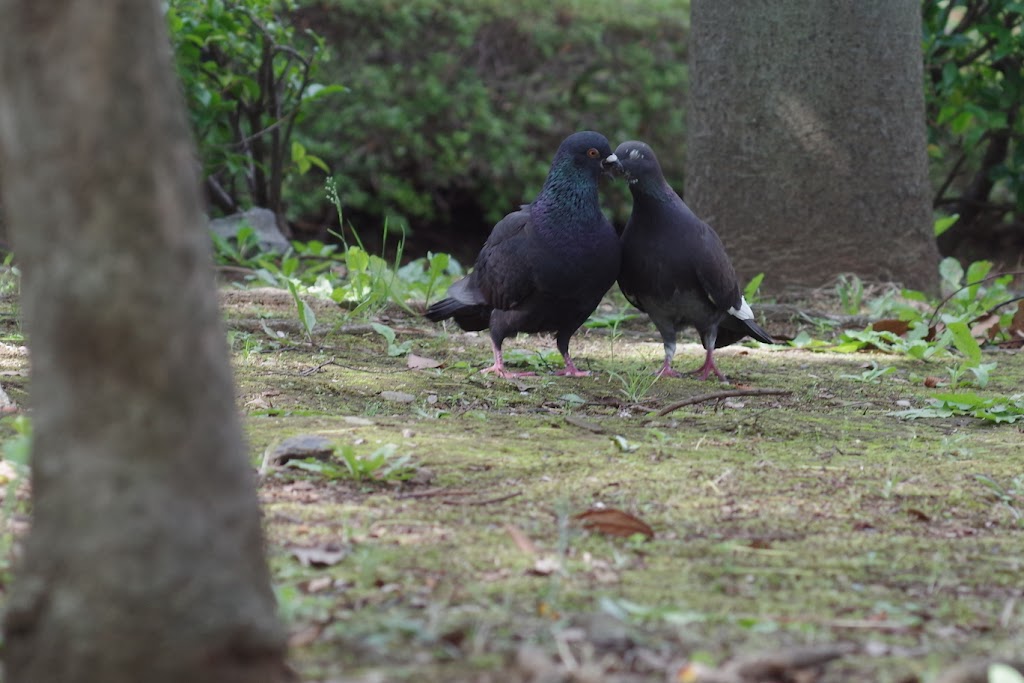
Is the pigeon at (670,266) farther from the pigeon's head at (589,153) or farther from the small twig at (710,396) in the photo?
the small twig at (710,396)

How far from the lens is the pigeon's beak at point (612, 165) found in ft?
15.7

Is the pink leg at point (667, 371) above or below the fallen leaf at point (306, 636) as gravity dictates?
below

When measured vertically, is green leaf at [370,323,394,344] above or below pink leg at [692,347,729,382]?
above

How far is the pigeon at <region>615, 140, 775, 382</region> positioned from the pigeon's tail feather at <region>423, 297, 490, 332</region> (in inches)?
22.9

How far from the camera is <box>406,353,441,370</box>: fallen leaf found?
446 cm

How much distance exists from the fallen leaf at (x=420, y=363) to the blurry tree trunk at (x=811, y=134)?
2377 mm

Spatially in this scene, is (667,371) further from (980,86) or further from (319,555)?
(980,86)

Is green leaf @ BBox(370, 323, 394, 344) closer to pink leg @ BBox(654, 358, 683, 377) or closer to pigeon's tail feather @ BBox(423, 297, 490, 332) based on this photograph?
pigeon's tail feather @ BBox(423, 297, 490, 332)

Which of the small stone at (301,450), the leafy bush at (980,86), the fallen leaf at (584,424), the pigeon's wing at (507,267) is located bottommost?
the fallen leaf at (584,424)

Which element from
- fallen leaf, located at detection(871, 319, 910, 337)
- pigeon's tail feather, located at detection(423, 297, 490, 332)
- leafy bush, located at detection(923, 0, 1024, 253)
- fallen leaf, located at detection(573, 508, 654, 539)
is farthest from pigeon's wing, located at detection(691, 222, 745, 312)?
leafy bush, located at detection(923, 0, 1024, 253)

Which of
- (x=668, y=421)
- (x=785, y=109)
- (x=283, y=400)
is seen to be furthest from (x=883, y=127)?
(x=283, y=400)

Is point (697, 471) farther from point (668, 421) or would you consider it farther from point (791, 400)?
point (791, 400)

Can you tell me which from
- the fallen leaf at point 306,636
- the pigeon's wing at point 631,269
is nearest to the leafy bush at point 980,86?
the pigeon's wing at point 631,269

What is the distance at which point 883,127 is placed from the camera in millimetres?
6273
